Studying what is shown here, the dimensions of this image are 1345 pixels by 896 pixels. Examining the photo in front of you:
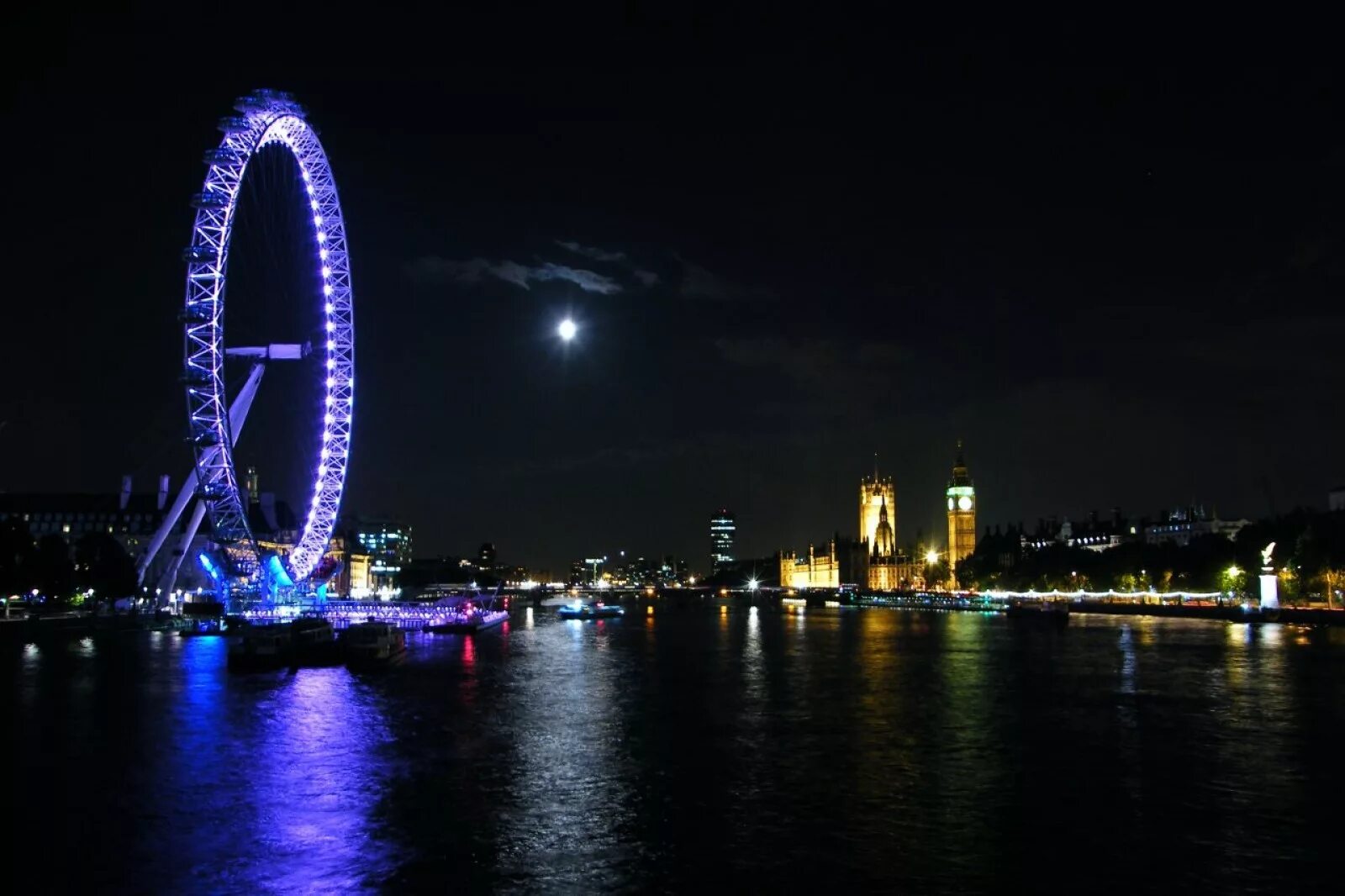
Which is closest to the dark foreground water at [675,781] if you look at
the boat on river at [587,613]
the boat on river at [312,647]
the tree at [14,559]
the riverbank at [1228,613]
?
the boat on river at [312,647]

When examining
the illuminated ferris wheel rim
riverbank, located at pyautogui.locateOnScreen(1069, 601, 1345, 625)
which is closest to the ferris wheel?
the illuminated ferris wheel rim

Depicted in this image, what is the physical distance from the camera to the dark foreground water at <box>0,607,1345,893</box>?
60.4 feet

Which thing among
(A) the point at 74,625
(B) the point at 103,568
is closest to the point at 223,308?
(A) the point at 74,625

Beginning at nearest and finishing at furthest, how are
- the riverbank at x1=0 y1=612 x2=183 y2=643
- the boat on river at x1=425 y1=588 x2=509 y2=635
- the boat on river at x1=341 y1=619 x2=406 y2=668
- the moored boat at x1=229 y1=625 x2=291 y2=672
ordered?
the moored boat at x1=229 y1=625 x2=291 y2=672, the boat on river at x1=341 y1=619 x2=406 y2=668, the riverbank at x1=0 y1=612 x2=183 y2=643, the boat on river at x1=425 y1=588 x2=509 y2=635

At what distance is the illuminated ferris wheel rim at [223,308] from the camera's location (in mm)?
59250

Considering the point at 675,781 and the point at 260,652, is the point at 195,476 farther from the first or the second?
the point at 675,781

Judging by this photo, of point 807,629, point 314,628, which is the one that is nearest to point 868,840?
point 314,628

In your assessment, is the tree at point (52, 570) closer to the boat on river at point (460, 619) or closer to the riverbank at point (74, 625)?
the riverbank at point (74, 625)

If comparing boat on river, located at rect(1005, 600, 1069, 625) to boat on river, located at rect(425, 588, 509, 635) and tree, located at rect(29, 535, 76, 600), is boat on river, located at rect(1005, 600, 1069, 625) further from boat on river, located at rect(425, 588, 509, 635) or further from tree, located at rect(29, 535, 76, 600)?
tree, located at rect(29, 535, 76, 600)

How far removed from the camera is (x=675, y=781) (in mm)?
25609

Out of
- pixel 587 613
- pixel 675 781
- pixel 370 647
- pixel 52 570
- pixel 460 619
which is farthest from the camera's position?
pixel 587 613

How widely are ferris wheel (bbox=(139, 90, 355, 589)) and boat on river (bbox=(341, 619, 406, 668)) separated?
10299 mm

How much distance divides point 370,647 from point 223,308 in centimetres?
1778

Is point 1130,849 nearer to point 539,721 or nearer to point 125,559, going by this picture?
point 539,721
